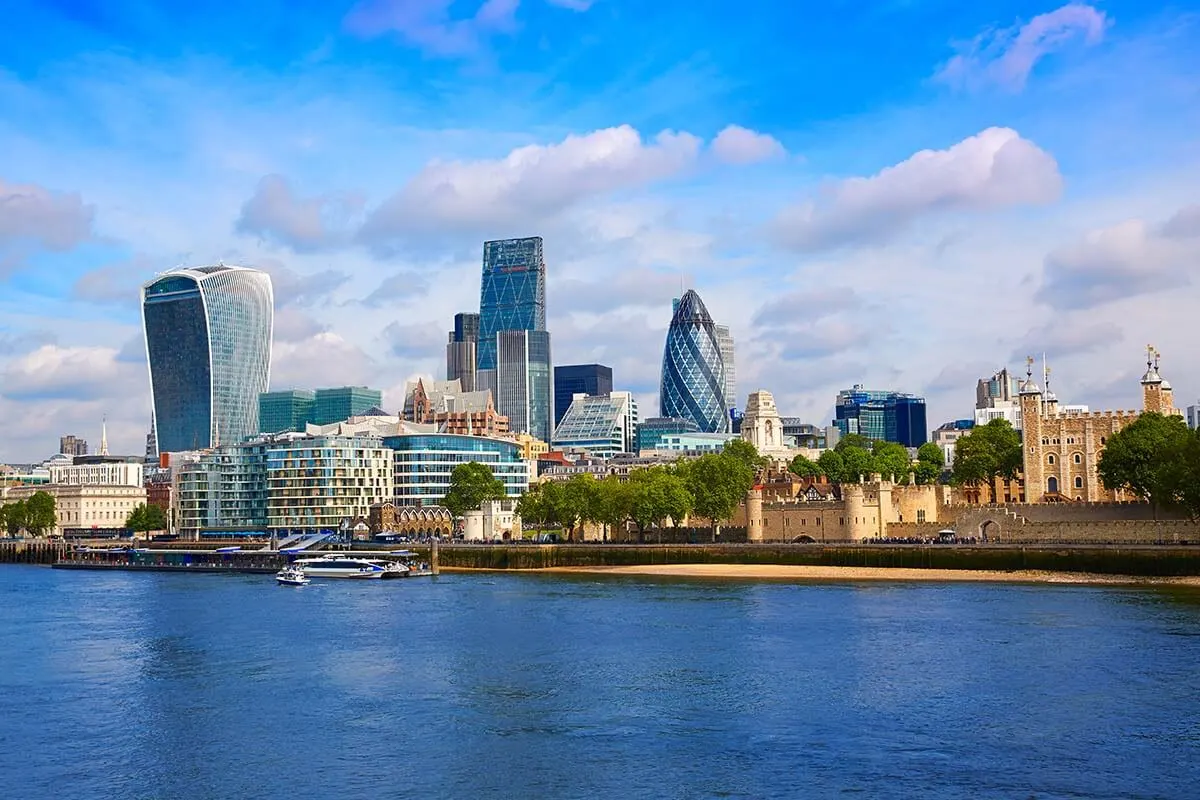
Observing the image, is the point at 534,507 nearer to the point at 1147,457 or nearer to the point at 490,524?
the point at 490,524

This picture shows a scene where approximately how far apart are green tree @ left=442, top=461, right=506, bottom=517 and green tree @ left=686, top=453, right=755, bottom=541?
40.5 m

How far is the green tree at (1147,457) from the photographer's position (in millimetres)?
106500

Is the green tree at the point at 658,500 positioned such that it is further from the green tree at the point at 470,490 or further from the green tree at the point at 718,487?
the green tree at the point at 470,490

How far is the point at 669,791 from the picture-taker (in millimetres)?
38812

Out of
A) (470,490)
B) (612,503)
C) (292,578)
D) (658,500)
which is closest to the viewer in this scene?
(292,578)

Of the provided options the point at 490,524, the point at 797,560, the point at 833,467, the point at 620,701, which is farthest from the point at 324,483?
the point at 620,701

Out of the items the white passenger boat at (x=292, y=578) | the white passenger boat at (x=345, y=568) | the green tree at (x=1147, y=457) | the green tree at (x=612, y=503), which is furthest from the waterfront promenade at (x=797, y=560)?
the white passenger boat at (x=292, y=578)

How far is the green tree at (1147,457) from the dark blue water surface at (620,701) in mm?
21800

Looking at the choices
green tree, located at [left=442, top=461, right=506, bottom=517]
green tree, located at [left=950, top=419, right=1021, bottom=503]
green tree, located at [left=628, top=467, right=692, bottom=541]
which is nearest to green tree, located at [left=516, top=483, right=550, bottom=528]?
green tree, located at [left=628, top=467, right=692, bottom=541]

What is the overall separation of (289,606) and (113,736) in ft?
156

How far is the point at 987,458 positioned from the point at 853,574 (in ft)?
154

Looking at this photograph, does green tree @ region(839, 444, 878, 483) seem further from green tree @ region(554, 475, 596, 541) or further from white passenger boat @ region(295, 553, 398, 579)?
white passenger boat @ region(295, 553, 398, 579)

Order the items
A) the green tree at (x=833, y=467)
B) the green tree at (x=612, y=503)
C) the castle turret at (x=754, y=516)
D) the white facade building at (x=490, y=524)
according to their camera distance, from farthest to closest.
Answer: the green tree at (x=833, y=467) < the white facade building at (x=490, y=524) < the green tree at (x=612, y=503) < the castle turret at (x=754, y=516)

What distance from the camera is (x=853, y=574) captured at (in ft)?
362
